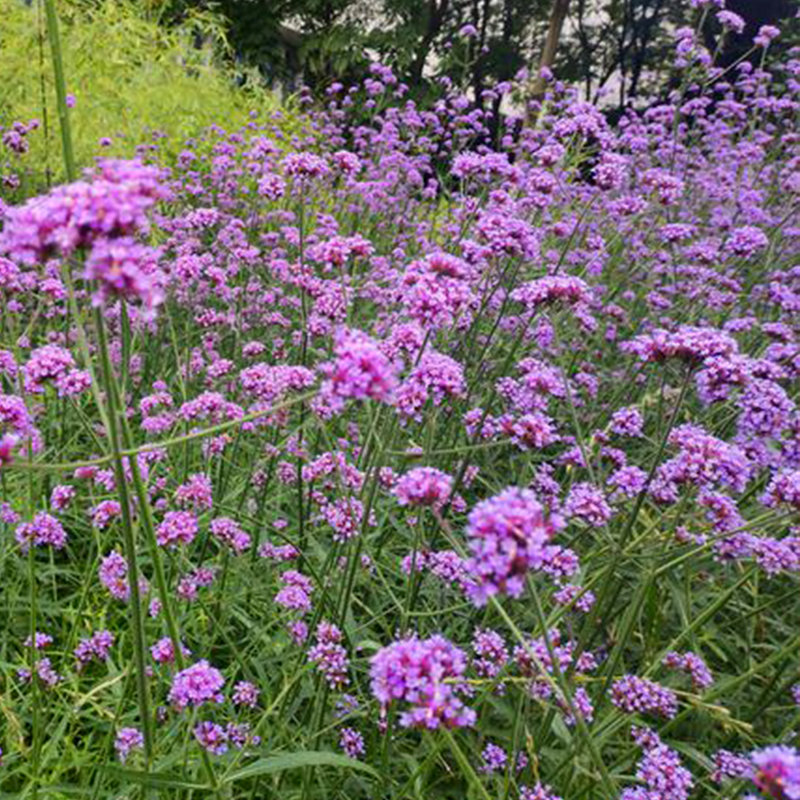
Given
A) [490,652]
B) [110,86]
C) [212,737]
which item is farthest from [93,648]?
[110,86]

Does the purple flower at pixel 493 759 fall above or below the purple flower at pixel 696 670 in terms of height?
below

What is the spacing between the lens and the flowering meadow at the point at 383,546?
109 cm

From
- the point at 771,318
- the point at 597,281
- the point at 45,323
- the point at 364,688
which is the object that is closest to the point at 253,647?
the point at 364,688

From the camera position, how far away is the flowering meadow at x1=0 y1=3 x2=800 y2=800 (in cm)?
109

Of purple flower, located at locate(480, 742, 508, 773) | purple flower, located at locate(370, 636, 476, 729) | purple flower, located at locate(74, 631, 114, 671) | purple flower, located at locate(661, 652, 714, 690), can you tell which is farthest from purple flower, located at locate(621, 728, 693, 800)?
purple flower, located at locate(74, 631, 114, 671)

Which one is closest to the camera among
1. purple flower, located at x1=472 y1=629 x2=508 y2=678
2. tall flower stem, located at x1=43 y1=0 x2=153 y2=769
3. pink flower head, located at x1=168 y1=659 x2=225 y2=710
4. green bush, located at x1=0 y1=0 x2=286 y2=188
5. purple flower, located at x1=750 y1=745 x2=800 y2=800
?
purple flower, located at x1=750 y1=745 x2=800 y2=800

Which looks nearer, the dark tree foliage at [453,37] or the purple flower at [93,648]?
the purple flower at [93,648]

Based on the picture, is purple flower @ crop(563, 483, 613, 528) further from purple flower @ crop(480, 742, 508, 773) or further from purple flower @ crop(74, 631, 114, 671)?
purple flower @ crop(74, 631, 114, 671)

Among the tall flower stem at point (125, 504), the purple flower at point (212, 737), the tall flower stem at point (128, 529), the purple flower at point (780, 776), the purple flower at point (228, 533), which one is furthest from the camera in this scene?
the purple flower at point (228, 533)

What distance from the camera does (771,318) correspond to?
13.8 ft

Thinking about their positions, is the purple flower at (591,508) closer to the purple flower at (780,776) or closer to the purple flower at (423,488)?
the purple flower at (423,488)

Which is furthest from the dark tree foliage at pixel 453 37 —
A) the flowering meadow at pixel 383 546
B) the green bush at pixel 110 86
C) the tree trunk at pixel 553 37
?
the flowering meadow at pixel 383 546

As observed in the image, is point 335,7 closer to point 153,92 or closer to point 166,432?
point 153,92

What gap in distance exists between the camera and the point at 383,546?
8.55 feet
